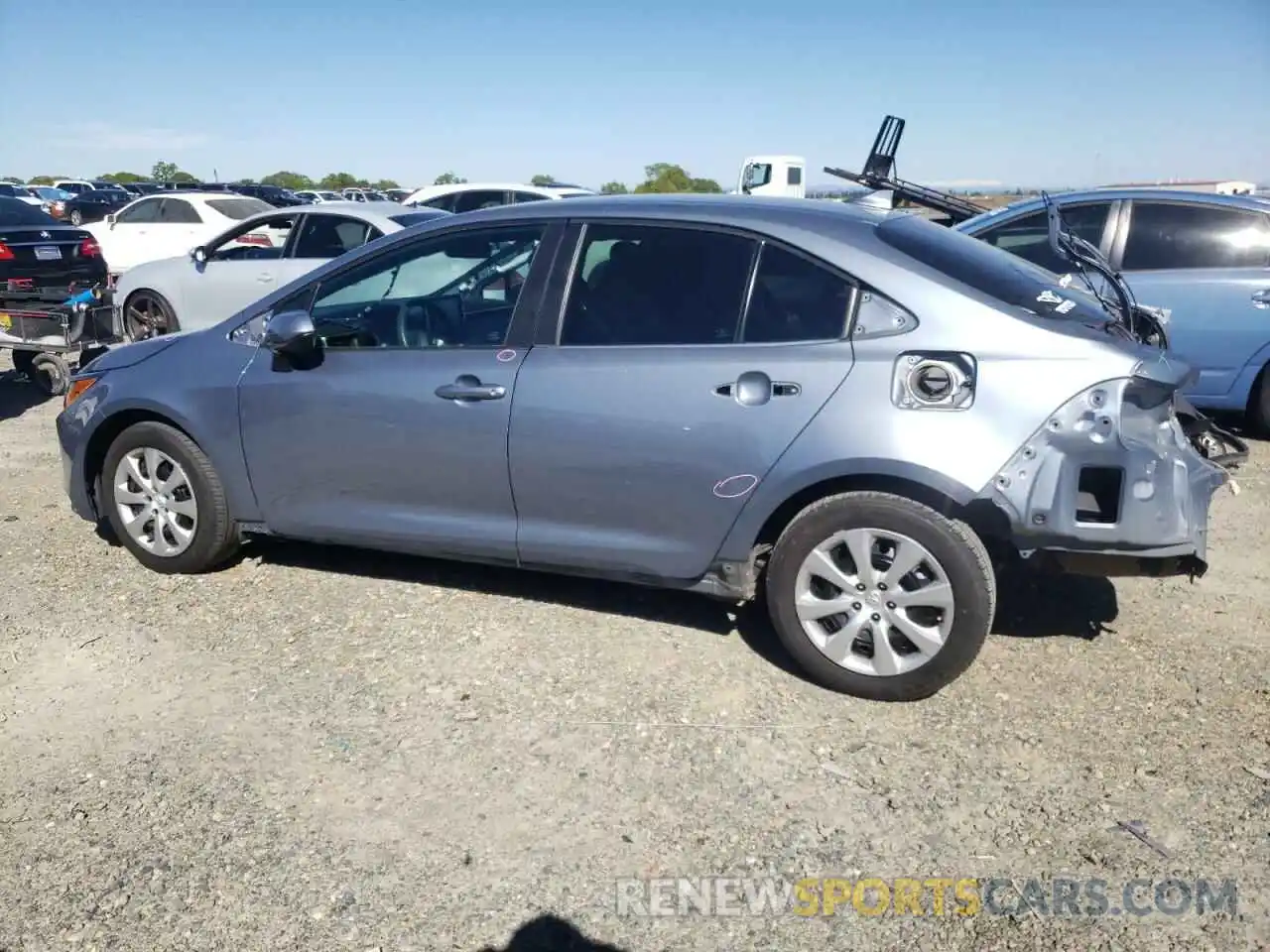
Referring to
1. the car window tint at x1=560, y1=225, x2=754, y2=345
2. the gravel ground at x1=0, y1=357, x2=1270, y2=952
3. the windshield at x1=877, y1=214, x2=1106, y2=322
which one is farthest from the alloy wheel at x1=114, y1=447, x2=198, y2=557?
the windshield at x1=877, y1=214, x2=1106, y2=322

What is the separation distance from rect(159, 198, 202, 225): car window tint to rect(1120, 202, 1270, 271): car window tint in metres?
12.8

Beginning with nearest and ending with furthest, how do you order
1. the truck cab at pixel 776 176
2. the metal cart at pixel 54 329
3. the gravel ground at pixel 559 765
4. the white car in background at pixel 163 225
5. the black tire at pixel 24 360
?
1. the gravel ground at pixel 559 765
2. the metal cart at pixel 54 329
3. the black tire at pixel 24 360
4. the white car in background at pixel 163 225
5. the truck cab at pixel 776 176

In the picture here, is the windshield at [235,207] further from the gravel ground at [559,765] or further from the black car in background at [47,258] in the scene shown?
the gravel ground at [559,765]

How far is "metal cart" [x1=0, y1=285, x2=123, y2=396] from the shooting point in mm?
8633

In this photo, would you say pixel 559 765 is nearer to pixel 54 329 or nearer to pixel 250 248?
pixel 54 329

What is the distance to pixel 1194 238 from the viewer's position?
676 cm

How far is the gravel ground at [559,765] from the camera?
2.63m

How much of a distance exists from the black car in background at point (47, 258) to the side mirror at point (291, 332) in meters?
6.39

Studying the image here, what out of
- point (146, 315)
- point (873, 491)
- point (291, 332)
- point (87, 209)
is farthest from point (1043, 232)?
point (87, 209)

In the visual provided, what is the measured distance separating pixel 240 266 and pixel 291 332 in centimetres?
583

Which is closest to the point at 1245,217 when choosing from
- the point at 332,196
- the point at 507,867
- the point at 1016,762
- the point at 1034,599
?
the point at 1034,599

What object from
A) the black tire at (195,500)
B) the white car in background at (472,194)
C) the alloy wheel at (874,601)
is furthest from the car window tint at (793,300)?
the white car in background at (472,194)

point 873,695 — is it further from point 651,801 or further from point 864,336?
point 864,336

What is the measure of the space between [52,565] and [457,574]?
1940 mm
